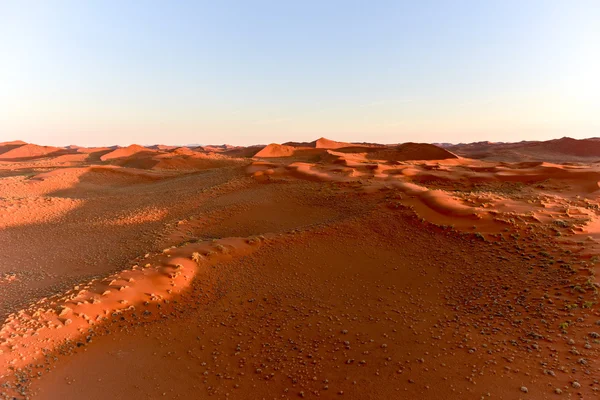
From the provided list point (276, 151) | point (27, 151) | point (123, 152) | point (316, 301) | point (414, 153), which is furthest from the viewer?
point (27, 151)

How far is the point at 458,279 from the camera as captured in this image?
6.35 m

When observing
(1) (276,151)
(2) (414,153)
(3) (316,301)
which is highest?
(1) (276,151)

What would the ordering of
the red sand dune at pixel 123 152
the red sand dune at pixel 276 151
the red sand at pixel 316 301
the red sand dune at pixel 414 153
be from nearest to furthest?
the red sand at pixel 316 301, the red sand dune at pixel 414 153, the red sand dune at pixel 276 151, the red sand dune at pixel 123 152

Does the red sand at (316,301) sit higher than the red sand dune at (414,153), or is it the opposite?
the red sand dune at (414,153)

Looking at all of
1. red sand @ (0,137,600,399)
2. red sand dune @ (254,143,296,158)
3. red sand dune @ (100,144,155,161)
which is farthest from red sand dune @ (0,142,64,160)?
red sand @ (0,137,600,399)

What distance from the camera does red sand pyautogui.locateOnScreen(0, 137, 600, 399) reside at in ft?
13.4

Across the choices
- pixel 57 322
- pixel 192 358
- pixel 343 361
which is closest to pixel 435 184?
pixel 343 361

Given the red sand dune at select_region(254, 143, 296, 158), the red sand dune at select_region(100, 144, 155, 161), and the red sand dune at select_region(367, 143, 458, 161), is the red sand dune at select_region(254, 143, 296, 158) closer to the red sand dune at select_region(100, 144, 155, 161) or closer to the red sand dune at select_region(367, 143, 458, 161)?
the red sand dune at select_region(367, 143, 458, 161)

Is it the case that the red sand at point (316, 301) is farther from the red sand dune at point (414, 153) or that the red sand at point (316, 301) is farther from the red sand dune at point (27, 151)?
the red sand dune at point (27, 151)

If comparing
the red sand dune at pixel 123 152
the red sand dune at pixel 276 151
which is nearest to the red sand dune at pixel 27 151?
the red sand dune at pixel 123 152

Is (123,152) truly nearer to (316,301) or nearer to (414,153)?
(414,153)

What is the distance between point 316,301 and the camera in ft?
19.5

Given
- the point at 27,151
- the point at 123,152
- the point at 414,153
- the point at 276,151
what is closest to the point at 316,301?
the point at 414,153

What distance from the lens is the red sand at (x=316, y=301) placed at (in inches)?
161
